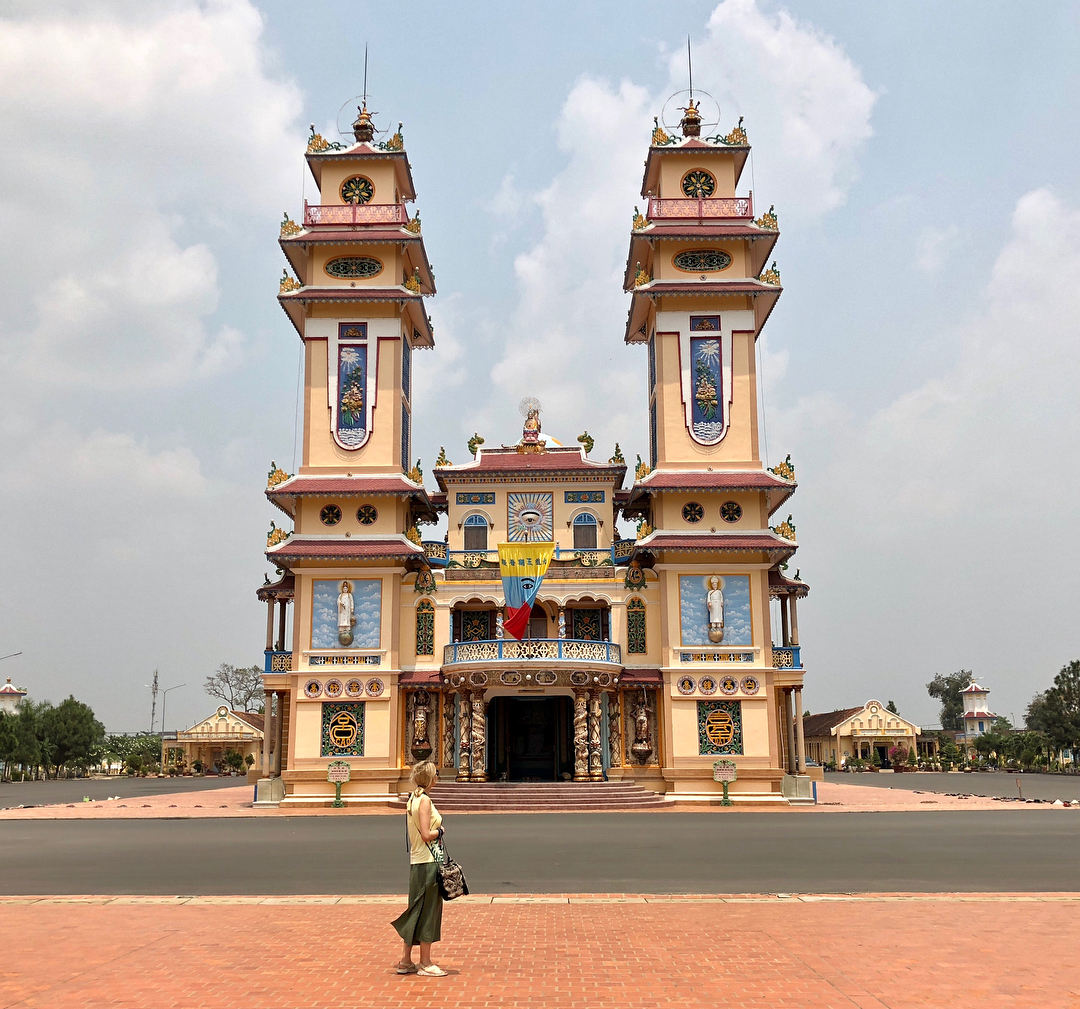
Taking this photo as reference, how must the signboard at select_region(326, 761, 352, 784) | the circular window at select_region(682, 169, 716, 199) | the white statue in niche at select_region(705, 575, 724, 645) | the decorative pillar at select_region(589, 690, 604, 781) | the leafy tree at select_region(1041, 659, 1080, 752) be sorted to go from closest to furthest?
the decorative pillar at select_region(589, 690, 604, 781), the signboard at select_region(326, 761, 352, 784), the white statue in niche at select_region(705, 575, 724, 645), the circular window at select_region(682, 169, 716, 199), the leafy tree at select_region(1041, 659, 1080, 752)

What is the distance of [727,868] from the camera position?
1642 centimetres

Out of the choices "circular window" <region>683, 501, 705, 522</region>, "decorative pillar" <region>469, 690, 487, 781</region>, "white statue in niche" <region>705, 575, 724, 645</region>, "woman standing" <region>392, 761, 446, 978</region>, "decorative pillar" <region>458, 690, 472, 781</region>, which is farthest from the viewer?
"circular window" <region>683, 501, 705, 522</region>

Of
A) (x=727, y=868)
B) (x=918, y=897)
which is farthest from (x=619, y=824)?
(x=918, y=897)

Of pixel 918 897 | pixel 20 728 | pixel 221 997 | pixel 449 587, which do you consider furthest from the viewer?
pixel 20 728

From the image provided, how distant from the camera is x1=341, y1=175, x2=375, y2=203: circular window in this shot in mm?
43219

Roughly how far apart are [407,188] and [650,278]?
1167 cm

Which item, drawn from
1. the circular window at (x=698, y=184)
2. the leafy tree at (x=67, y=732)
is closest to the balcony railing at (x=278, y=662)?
the circular window at (x=698, y=184)

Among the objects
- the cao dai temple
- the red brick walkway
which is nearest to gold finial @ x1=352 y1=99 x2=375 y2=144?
the cao dai temple

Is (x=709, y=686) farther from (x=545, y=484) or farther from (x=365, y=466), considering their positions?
(x=365, y=466)

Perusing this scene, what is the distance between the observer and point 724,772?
37.1 meters

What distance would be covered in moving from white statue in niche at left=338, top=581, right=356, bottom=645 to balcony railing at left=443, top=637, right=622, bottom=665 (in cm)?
382

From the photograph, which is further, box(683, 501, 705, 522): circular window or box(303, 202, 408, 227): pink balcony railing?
box(303, 202, 408, 227): pink balcony railing

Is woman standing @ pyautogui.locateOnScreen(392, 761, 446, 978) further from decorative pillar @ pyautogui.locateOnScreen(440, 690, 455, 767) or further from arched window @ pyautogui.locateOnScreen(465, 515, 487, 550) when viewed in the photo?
arched window @ pyautogui.locateOnScreen(465, 515, 487, 550)

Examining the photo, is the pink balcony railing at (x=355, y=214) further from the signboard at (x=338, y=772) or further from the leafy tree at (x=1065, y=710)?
the leafy tree at (x=1065, y=710)
